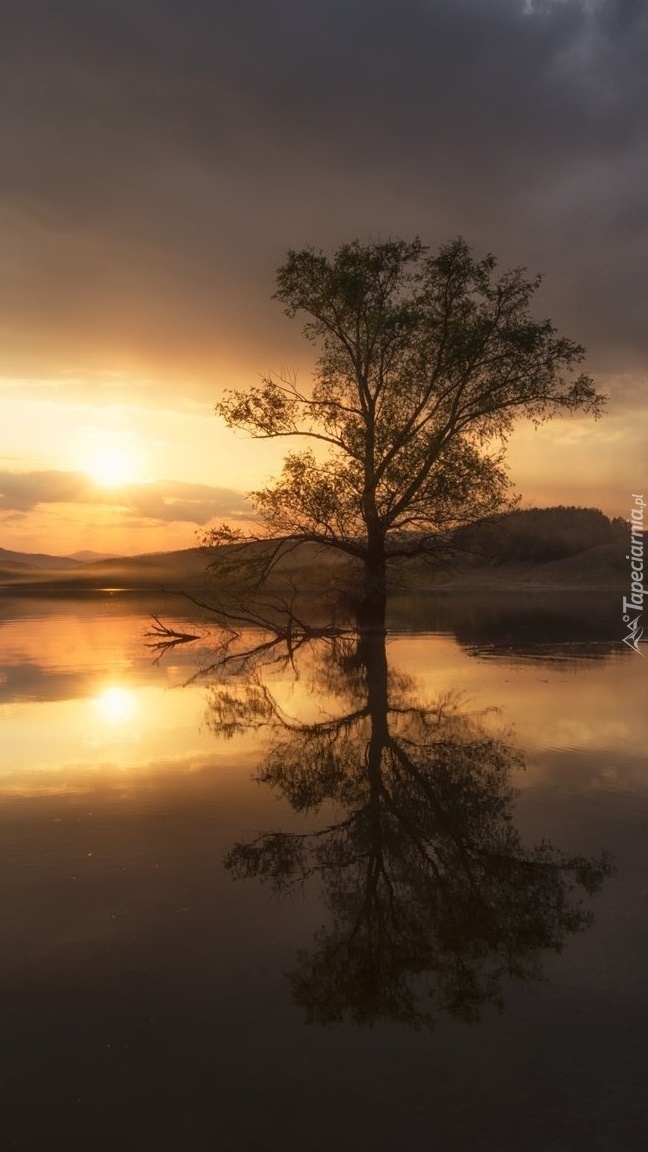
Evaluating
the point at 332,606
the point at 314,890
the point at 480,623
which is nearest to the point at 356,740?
the point at 314,890

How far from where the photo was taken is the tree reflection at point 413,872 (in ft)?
17.7

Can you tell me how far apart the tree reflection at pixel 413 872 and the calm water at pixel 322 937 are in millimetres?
25

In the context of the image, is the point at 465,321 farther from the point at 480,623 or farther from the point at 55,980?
the point at 55,980

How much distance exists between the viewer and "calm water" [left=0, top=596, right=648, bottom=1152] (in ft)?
13.9

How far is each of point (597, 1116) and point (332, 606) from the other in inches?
1293

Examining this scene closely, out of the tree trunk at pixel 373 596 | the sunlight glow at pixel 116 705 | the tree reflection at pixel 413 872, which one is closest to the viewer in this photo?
the tree reflection at pixel 413 872

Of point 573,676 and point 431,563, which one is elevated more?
point 431,563

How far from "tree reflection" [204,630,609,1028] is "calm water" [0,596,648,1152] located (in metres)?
0.03

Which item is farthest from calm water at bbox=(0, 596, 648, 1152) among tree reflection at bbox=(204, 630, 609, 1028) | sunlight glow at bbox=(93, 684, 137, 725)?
sunlight glow at bbox=(93, 684, 137, 725)

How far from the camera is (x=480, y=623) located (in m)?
39.9

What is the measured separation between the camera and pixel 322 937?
19.7 ft

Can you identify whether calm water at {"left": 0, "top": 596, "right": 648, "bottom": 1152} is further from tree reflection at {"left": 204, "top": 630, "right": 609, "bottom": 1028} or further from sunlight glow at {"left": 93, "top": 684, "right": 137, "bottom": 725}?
sunlight glow at {"left": 93, "top": 684, "right": 137, "bottom": 725}

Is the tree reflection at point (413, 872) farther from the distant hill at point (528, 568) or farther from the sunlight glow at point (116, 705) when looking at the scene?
the distant hill at point (528, 568)

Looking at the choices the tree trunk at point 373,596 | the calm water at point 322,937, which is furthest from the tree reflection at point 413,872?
the tree trunk at point 373,596
